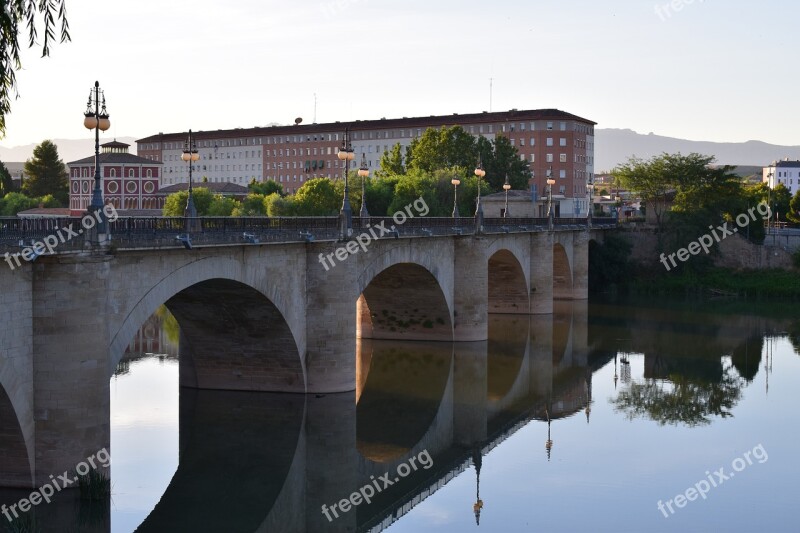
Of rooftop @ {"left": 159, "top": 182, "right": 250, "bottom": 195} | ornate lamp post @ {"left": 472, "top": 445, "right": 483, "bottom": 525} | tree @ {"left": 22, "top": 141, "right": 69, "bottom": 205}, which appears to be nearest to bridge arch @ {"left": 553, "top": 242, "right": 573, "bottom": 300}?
ornate lamp post @ {"left": 472, "top": 445, "right": 483, "bottom": 525}

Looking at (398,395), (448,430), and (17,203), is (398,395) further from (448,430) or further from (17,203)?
(17,203)

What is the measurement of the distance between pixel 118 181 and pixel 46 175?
27110mm

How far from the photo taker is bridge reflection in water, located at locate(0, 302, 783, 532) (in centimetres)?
2456

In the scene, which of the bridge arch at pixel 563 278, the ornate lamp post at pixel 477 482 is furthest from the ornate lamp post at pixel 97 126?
the bridge arch at pixel 563 278

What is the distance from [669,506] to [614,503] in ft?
4.39

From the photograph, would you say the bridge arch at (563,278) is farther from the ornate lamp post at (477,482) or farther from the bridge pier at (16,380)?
the bridge pier at (16,380)

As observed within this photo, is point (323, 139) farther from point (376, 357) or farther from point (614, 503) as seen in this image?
point (614, 503)

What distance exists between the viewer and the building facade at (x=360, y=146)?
5054 inches

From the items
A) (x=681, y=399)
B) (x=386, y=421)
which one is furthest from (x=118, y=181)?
(x=681, y=399)

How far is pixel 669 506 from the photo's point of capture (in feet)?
82.9

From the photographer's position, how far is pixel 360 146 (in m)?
149

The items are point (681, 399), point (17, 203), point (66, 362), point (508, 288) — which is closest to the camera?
point (66, 362)

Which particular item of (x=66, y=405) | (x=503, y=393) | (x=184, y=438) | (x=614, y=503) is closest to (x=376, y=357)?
(x=503, y=393)

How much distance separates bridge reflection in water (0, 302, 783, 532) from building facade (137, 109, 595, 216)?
175 feet
